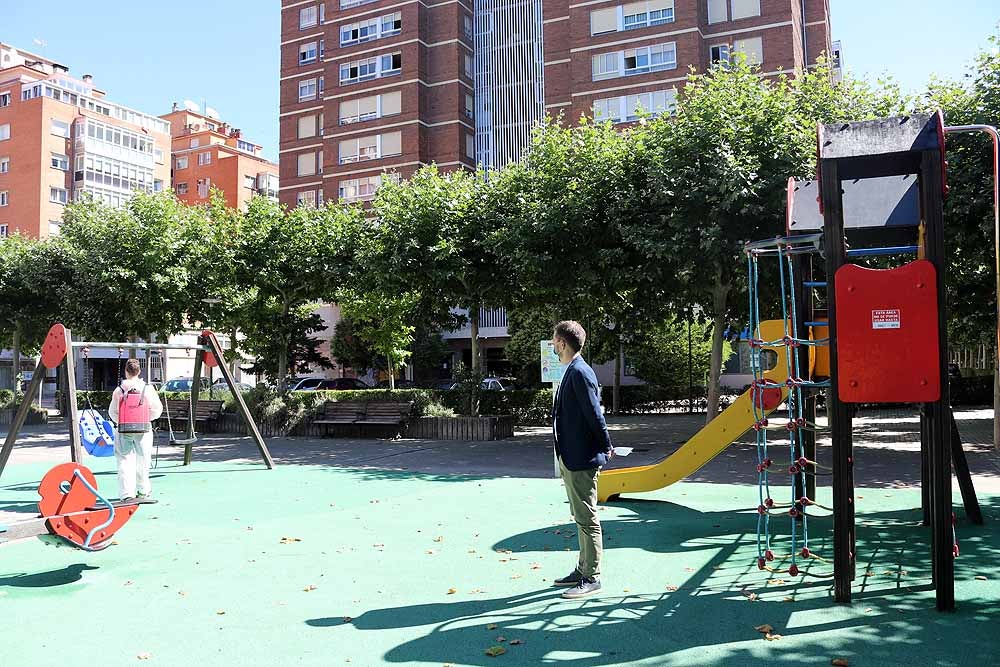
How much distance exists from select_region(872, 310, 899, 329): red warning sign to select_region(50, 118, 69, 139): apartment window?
68701 millimetres

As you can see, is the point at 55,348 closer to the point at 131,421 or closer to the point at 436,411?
the point at 131,421

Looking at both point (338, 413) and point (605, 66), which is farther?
point (605, 66)

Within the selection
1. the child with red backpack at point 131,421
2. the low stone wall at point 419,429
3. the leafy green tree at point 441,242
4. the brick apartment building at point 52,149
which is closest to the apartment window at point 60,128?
the brick apartment building at point 52,149

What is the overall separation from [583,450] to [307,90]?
52.9m

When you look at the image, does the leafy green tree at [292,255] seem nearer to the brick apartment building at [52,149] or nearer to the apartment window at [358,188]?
the apartment window at [358,188]

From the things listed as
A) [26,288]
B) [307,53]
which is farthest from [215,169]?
[26,288]

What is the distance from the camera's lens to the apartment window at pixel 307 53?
2114 inches

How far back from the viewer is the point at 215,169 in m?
77.4

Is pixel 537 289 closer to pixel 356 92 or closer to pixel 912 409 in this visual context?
pixel 912 409

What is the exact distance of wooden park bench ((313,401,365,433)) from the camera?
19.5 meters

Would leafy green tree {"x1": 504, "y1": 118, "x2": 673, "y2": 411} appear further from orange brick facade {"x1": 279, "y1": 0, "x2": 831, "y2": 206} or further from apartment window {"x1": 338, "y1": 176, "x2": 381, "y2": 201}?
apartment window {"x1": 338, "y1": 176, "x2": 381, "y2": 201}

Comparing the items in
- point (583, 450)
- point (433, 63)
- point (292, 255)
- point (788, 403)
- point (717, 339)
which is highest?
point (433, 63)

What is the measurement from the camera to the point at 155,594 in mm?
5637

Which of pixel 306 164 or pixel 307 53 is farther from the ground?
pixel 307 53
